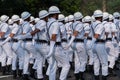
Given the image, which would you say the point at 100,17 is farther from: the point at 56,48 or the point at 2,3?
the point at 2,3

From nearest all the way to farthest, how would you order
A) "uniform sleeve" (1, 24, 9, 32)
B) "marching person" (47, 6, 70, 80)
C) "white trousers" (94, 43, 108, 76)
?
"marching person" (47, 6, 70, 80)
"white trousers" (94, 43, 108, 76)
"uniform sleeve" (1, 24, 9, 32)

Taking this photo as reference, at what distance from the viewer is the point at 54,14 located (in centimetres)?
1279

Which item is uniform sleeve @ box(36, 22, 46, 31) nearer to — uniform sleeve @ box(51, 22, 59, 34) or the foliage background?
uniform sleeve @ box(51, 22, 59, 34)

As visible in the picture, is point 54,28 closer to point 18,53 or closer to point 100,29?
point 100,29

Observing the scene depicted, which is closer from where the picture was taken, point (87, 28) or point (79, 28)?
point (79, 28)

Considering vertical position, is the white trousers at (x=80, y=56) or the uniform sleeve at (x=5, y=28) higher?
the uniform sleeve at (x=5, y=28)

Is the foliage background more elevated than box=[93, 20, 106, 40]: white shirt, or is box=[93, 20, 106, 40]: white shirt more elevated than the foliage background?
the foliage background

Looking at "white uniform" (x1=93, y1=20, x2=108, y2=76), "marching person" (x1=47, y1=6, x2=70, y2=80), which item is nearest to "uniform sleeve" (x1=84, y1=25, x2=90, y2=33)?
"white uniform" (x1=93, y1=20, x2=108, y2=76)

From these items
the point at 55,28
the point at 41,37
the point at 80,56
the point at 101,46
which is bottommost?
the point at 80,56

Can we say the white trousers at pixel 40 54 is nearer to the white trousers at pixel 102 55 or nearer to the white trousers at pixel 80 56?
the white trousers at pixel 80 56

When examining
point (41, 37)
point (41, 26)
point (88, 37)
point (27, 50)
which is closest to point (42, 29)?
point (41, 26)

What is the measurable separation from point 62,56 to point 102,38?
66.8 inches

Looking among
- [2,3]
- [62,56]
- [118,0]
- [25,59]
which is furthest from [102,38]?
[118,0]

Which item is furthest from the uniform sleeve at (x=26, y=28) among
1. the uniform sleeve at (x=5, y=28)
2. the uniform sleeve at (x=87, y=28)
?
the uniform sleeve at (x=87, y=28)
